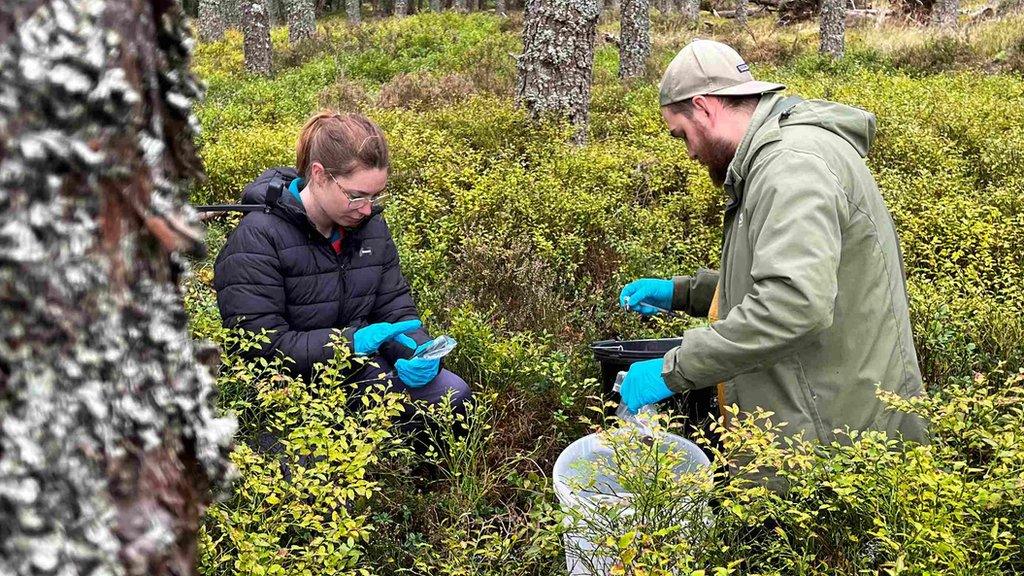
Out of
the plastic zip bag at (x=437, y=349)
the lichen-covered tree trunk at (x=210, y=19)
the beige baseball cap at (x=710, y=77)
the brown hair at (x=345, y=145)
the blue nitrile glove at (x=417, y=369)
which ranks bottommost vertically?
the lichen-covered tree trunk at (x=210, y=19)

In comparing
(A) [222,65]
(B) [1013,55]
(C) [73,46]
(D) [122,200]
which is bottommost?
(A) [222,65]

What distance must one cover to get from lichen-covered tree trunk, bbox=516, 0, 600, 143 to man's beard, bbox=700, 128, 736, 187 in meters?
4.62

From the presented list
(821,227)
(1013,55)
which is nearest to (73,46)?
(821,227)

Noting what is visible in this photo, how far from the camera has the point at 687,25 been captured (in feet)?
65.9

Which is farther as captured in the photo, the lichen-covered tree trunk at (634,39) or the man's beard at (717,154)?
the lichen-covered tree trunk at (634,39)

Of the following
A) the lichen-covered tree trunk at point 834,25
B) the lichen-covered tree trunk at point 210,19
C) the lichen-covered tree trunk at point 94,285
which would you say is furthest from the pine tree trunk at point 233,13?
the lichen-covered tree trunk at point 94,285

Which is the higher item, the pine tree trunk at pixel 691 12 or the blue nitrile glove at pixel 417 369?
the pine tree trunk at pixel 691 12

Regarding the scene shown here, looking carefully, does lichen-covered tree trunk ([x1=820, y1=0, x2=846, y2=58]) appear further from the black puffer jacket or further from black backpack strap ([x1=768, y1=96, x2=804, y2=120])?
Result: the black puffer jacket

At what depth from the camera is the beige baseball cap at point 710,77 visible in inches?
112

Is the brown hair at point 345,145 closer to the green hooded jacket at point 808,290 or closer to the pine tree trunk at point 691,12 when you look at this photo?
the green hooded jacket at point 808,290

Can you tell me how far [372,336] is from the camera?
3393 mm

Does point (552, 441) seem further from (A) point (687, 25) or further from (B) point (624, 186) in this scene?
(A) point (687, 25)

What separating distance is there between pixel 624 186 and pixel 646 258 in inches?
55.2

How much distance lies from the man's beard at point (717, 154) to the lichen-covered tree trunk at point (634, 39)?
32.5ft
